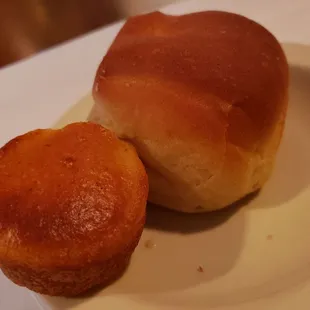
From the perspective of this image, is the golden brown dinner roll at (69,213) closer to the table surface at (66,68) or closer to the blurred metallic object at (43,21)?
the table surface at (66,68)

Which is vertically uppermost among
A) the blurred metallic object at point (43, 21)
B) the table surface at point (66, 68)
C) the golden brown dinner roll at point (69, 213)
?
the golden brown dinner roll at point (69, 213)

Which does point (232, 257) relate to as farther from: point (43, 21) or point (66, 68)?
point (43, 21)

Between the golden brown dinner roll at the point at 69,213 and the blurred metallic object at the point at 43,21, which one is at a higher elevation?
the golden brown dinner roll at the point at 69,213


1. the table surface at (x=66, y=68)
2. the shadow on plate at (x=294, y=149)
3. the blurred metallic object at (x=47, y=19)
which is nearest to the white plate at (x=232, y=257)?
the shadow on plate at (x=294, y=149)

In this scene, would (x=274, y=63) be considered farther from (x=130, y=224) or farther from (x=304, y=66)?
(x=130, y=224)

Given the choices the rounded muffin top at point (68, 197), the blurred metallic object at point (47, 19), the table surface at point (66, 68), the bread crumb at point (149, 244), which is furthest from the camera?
the blurred metallic object at point (47, 19)

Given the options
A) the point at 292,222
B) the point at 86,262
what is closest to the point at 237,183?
the point at 292,222
